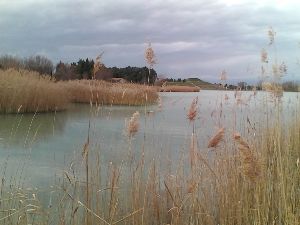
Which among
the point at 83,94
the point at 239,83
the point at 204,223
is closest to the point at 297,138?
the point at 239,83

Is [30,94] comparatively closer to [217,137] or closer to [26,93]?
[26,93]

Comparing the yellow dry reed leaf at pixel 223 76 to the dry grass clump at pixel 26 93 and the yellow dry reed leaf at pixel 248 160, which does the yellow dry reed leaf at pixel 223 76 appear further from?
the dry grass clump at pixel 26 93

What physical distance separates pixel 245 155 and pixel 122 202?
170 cm

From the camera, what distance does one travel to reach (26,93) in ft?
33.7

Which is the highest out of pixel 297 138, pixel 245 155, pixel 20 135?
pixel 245 155

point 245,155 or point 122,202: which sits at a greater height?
point 245,155

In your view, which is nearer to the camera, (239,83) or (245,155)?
(245,155)

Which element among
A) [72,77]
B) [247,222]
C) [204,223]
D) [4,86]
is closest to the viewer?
[247,222]

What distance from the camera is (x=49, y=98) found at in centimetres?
1130

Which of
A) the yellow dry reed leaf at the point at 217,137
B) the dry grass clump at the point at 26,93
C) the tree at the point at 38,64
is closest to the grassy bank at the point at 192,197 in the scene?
the yellow dry reed leaf at the point at 217,137

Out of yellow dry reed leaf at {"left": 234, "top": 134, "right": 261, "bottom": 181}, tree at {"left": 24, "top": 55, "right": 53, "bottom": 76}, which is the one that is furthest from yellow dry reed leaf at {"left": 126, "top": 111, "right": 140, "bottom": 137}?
tree at {"left": 24, "top": 55, "right": 53, "bottom": 76}

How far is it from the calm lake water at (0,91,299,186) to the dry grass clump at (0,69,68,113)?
0.41 m

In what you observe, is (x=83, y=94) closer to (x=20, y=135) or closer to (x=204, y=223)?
(x=20, y=135)

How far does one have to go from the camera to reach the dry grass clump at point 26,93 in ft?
32.5
